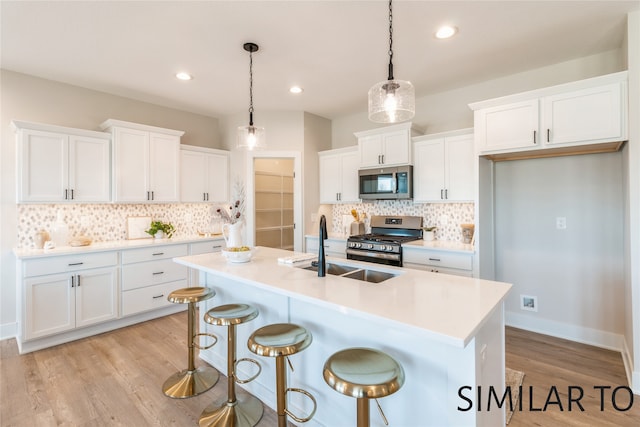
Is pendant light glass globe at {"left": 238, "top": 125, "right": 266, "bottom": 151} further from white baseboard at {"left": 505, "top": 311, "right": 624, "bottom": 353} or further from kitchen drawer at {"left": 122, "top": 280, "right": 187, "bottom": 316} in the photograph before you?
white baseboard at {"left": 505, "top": 311, "right": 624, "bottom": 353}

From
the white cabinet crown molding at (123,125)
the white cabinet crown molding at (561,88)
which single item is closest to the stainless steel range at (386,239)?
the white cabinet crown molding at (561,88)

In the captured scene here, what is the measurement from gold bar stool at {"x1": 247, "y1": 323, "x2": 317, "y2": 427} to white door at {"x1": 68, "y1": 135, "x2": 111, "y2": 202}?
307 cm

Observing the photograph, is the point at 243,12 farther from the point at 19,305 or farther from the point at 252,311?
the point at 19,305

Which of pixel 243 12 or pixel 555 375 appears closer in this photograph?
pixel 243 12

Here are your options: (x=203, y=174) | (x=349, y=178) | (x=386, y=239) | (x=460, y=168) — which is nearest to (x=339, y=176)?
(x=349, y=178)

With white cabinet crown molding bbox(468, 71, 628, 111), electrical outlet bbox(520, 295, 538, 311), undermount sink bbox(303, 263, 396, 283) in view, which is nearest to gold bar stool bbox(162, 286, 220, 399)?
undermount sink bbox(303, 263, 396, 283)

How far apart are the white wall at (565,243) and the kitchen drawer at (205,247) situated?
144 inches

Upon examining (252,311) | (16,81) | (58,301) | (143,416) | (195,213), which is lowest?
(143,416)

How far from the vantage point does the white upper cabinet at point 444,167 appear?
3.45m

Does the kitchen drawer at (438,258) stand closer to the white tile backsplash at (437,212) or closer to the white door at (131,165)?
the white tile backsplash at (437,212)

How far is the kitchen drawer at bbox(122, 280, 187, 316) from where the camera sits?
360 cm

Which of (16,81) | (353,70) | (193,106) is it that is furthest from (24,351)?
(353,70)

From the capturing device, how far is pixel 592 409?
2.09 meters

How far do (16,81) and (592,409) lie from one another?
5.95 metres
